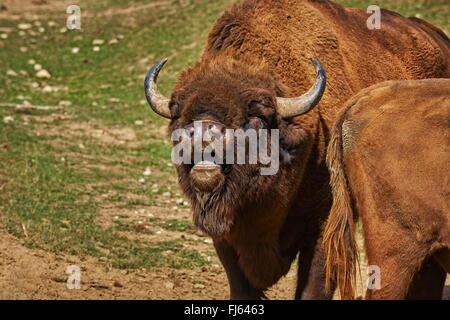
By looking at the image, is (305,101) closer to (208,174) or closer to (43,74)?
(208,174)

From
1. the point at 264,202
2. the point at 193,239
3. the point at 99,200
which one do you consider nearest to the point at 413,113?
the point at 264,202

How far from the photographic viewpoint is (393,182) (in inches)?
184

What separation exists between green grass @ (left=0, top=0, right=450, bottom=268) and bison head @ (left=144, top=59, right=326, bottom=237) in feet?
8.42

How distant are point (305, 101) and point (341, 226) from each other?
129cm

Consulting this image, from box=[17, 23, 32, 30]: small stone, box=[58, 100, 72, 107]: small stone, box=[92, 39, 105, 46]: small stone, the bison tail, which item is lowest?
the bison tail

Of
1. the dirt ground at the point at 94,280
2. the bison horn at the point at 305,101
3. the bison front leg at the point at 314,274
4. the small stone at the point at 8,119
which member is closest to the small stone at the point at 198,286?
the dirt ground at the point at 94,280

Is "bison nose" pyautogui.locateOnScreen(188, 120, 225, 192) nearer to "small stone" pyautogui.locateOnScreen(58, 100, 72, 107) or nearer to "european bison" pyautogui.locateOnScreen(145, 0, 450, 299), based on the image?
"european bison" pyautogui.locateOnScreen(145, 0, 450, 299)

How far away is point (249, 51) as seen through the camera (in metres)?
Answer: 6.44

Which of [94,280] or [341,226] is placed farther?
[94,280]

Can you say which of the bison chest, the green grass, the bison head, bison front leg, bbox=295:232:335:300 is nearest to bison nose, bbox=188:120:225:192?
the bison head

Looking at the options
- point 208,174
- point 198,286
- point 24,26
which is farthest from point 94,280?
point 24,26

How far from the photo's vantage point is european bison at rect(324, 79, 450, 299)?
4.56 meters

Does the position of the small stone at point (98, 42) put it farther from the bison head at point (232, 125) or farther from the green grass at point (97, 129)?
the bison head at point (232, 125)

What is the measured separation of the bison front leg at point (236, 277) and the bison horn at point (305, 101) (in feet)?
4.08
